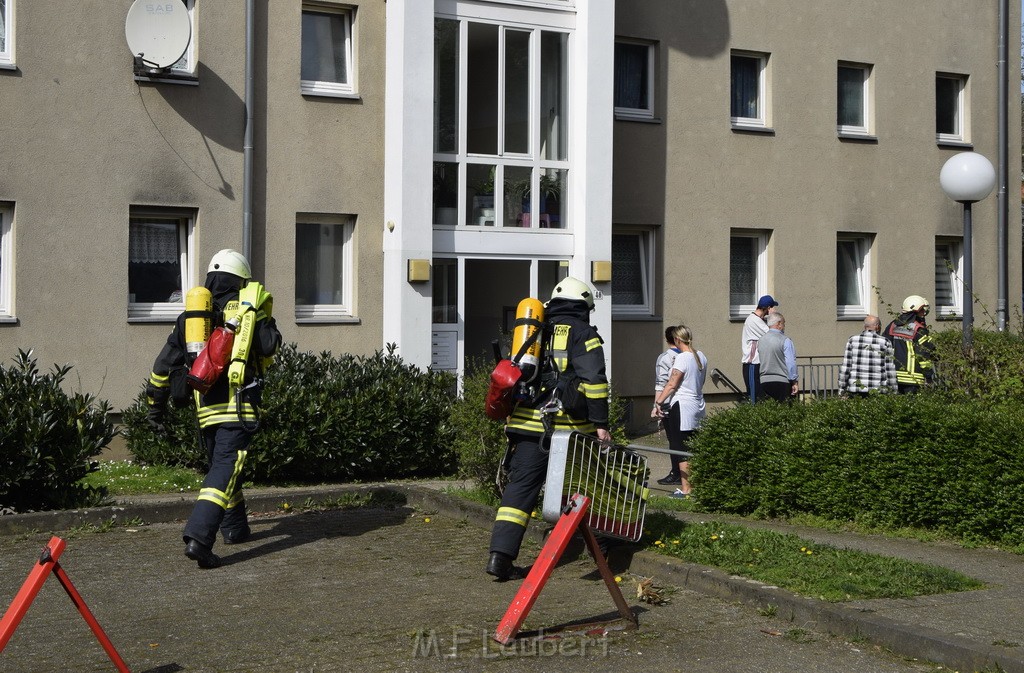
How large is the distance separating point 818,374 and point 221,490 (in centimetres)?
1287

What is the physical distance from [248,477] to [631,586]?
518cm

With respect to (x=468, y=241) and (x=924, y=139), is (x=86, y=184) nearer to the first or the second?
(x=468, y=241)

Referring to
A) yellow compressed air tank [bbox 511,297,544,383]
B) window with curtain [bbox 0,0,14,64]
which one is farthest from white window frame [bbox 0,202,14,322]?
yellow compressed air tank [bbox 511,297,544,383]

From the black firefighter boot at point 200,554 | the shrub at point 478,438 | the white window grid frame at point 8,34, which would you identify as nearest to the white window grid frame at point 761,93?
the white window grid frame at point 8,34

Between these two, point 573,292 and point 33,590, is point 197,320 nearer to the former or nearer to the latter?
point 573,292

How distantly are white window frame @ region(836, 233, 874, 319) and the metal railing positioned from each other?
123cm

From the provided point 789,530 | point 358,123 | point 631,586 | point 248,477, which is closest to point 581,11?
point 358,123

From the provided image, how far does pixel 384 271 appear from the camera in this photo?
1598cm

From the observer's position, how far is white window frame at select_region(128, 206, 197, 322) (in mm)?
14664

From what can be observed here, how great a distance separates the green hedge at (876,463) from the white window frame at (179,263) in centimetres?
731

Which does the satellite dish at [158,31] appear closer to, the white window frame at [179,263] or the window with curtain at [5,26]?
the window with curtain at [5,26]

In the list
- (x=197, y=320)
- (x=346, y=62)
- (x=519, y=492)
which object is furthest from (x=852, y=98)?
(x=197, y=320)

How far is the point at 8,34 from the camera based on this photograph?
→ 14.0m

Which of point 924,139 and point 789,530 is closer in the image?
point 789,530
